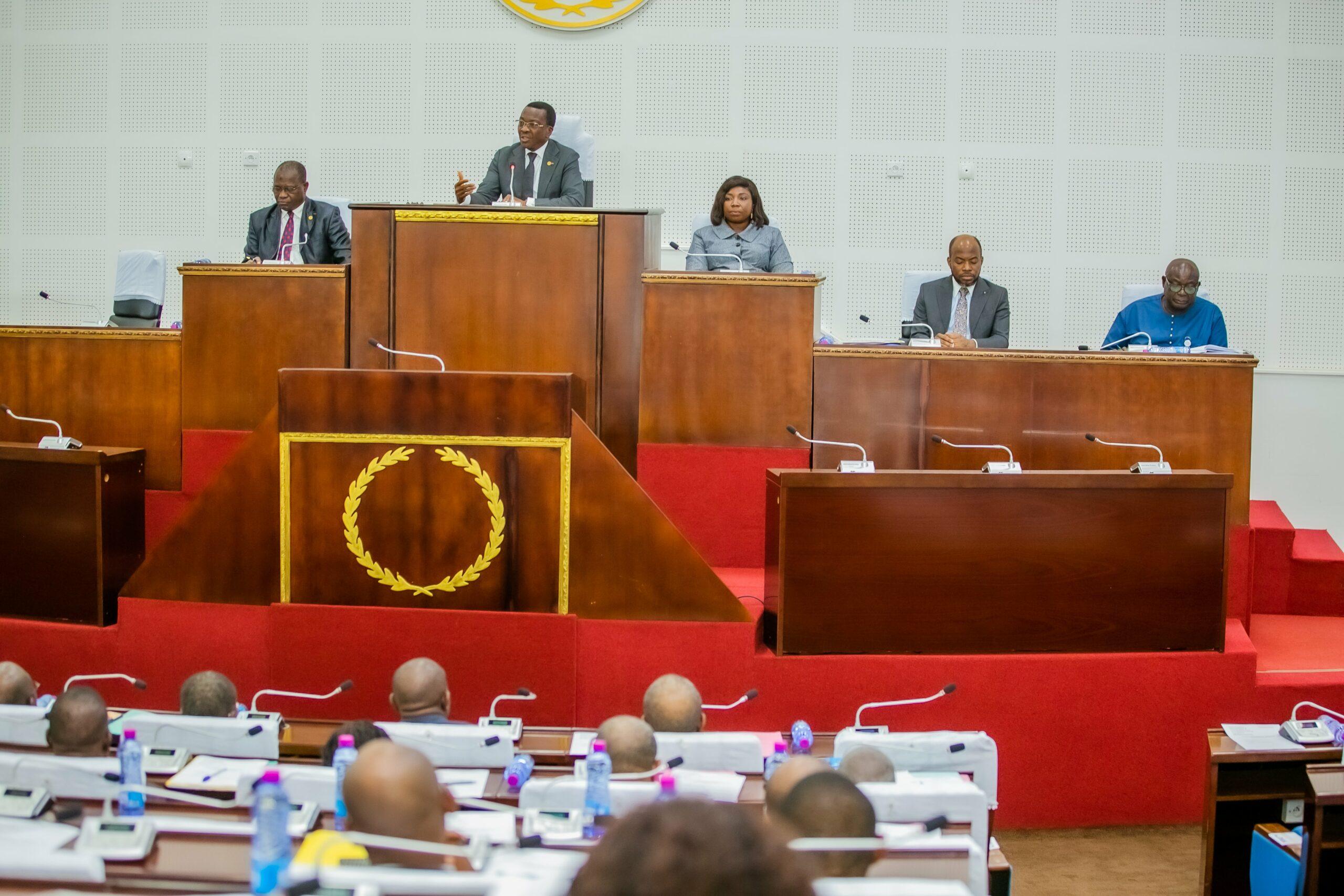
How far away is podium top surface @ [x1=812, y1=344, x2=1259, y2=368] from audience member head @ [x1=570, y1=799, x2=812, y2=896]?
4306mm

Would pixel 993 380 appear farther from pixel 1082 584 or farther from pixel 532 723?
pixel 532 723

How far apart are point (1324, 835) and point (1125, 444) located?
7.41 ft

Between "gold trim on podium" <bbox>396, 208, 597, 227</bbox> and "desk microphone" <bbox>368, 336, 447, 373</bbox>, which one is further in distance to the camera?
"gold trim on podium" <bbox>396, 208, 597, 227</bbox>

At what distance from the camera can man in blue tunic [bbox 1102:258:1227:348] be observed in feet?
21.5

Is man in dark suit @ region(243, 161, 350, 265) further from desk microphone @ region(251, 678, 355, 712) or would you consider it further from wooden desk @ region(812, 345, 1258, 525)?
wooden desk @ region(812, 345, 1258, 525)

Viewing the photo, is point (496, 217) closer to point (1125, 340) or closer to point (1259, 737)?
point (1125, 340)

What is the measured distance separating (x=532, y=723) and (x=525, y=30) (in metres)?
5.22

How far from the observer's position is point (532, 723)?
4.45 m

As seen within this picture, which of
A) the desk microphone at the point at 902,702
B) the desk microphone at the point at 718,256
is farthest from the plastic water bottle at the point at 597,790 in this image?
the desk microphone at the point at 718,256

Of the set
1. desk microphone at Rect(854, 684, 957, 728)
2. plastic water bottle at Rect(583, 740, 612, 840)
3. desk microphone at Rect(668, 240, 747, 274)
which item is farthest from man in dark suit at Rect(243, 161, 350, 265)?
plastic water bottle at Rect(583, 740, 612, 840)

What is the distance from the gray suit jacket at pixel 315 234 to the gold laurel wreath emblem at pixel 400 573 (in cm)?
184

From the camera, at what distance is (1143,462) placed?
201 inches

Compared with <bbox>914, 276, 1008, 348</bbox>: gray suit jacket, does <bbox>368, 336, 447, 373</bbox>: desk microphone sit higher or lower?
lower

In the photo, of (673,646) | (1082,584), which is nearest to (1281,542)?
(1082,584)
